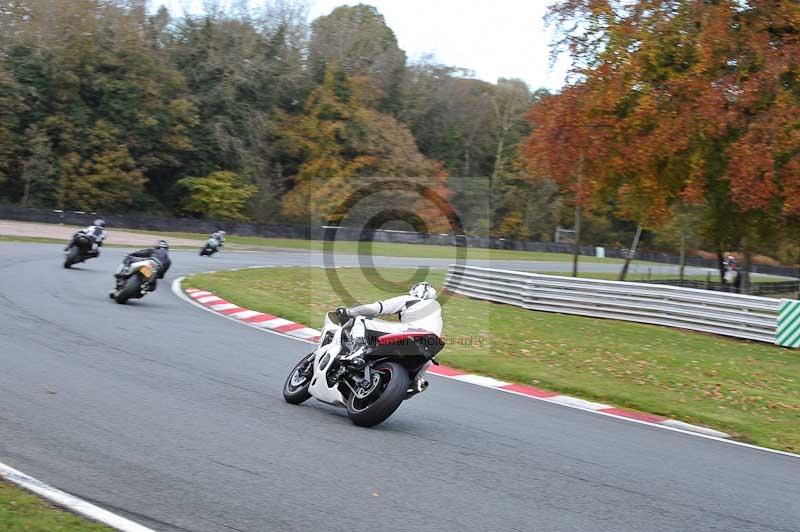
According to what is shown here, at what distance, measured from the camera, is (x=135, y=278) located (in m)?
15.9

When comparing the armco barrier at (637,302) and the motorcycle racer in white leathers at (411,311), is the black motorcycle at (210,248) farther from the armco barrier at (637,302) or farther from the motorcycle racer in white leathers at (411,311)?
the motorcycle racer in white leathers at (411,311)

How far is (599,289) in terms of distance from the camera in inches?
788

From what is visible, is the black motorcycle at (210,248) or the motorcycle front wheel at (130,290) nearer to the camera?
the motorcycle front wheel at (130,290)

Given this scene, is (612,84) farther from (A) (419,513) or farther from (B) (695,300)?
(A) (419,513)

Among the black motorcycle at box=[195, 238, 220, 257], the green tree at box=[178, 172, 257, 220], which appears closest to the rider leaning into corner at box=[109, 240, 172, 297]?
the black motorcycle at box=[195, 238, 220, 257]

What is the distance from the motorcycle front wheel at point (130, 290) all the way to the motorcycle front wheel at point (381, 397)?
885 centimetres

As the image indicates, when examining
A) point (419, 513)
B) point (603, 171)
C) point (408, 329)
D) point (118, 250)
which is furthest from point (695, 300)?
point (118, 250)

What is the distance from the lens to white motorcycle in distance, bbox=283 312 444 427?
7770 millimetres

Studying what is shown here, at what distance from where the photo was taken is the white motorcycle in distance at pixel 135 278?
621 inches

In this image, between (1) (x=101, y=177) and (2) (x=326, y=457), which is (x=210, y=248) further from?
(2) (x=326, y=457)

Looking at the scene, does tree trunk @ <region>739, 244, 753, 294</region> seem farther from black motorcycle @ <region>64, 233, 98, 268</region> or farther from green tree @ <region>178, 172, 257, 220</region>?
green tree @ <region>178, 172, 257, 220</region>

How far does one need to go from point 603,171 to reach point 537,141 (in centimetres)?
238

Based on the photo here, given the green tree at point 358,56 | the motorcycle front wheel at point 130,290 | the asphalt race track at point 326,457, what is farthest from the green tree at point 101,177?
the asphalt race track at point 326,457

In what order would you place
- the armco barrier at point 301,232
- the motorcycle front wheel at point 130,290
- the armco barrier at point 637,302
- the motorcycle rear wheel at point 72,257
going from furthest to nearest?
the armco barrier at point 301,232 < the motorcycle rear wheel at point 72,257 < the armco barrier at point 637,302 < the motorcycle front wheel at point 130,290
